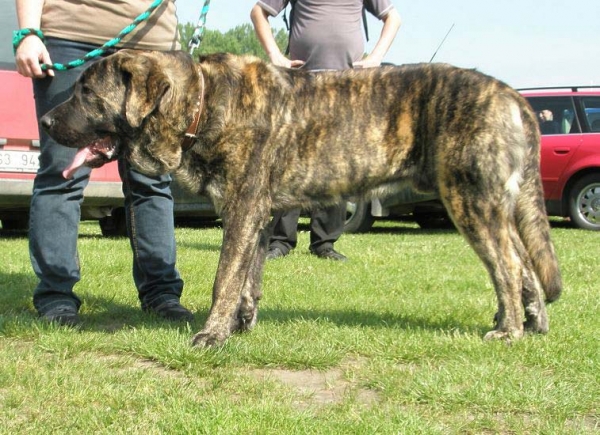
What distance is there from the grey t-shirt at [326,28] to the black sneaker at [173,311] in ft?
9.06

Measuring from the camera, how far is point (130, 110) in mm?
4105

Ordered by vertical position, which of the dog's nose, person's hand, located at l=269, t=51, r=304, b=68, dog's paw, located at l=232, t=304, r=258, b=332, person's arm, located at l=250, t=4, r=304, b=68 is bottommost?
dog's paw, located at l=232, t=304, r=258, b=332

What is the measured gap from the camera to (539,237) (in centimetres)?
451

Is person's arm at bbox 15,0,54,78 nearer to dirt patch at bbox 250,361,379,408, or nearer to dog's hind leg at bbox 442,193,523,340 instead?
dirt patch at bbox 250,361,379,408

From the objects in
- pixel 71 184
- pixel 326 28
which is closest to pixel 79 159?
pixel 71 184

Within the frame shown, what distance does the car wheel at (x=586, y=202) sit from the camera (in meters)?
12.7

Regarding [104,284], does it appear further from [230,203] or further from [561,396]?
[561,396]

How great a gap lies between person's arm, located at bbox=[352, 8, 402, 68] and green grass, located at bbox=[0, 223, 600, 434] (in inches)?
65.7

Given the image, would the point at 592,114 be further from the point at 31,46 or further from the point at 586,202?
the point at 31,46

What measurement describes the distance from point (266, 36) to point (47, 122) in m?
2.66

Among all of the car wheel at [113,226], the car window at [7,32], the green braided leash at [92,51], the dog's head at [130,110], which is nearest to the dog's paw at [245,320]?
the dog's head at [130,110]

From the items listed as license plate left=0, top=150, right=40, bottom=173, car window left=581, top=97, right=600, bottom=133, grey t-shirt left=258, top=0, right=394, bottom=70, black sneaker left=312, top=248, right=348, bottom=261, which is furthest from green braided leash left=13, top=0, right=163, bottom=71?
car window left=581, top=97, right=600, bottom=133

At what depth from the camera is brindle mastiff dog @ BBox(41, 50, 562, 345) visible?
421 cm

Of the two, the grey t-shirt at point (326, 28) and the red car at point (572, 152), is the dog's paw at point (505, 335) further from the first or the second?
the red car at point (572, 152)
